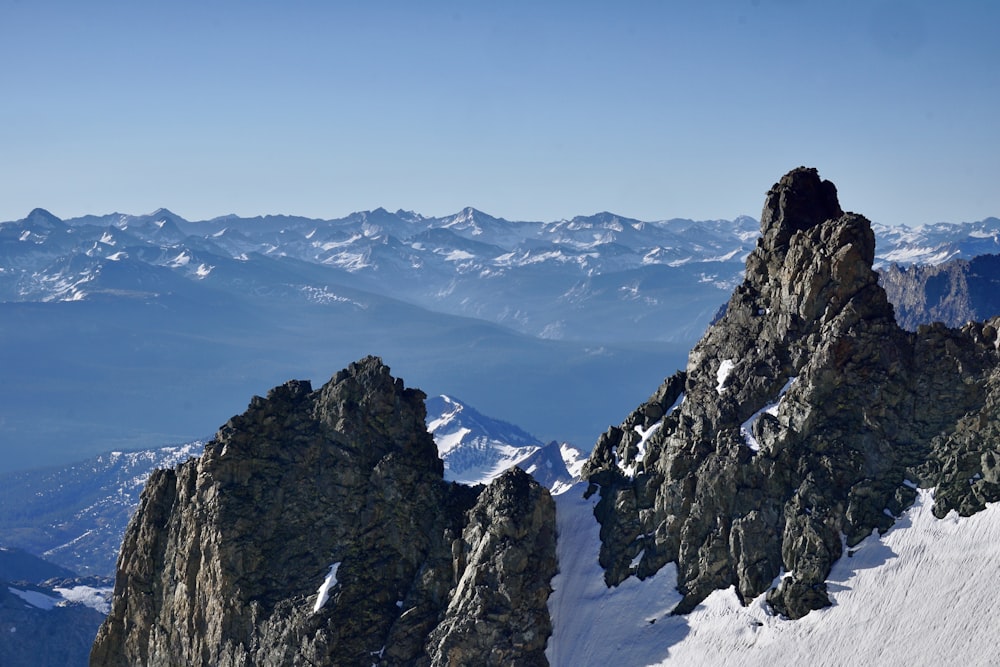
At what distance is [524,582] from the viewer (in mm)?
112000

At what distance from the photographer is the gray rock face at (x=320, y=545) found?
11038 cm

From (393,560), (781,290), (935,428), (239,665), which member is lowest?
(239,665)

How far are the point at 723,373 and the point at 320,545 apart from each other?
1394 inches

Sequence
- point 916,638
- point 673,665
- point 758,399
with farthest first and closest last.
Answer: point 758,399 → point 673,665 → point 916,638

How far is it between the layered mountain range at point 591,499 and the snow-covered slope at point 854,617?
1.88ft

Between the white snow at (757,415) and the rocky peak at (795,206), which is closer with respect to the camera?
the white snow at (757,415)

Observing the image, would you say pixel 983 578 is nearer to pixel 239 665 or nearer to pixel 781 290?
pixel 781 290

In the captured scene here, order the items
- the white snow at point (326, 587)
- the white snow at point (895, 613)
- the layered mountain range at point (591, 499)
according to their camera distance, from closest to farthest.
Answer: the white snow at point (895, 613) → the layered mountain range at point (591, 499) → the white snow at point (326, 587)

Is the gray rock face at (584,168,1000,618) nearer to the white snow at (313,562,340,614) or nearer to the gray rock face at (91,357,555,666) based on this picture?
the gray rock face at (91,357,555,666)

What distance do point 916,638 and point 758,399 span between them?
77.7 ft

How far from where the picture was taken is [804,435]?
112438 millimetres

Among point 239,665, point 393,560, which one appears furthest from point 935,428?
point 239,665

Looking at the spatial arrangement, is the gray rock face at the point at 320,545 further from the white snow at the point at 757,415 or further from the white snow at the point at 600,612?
the white snow at the point at 757,415

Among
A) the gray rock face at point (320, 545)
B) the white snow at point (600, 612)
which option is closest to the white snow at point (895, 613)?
the white snow at point (600, 612)
